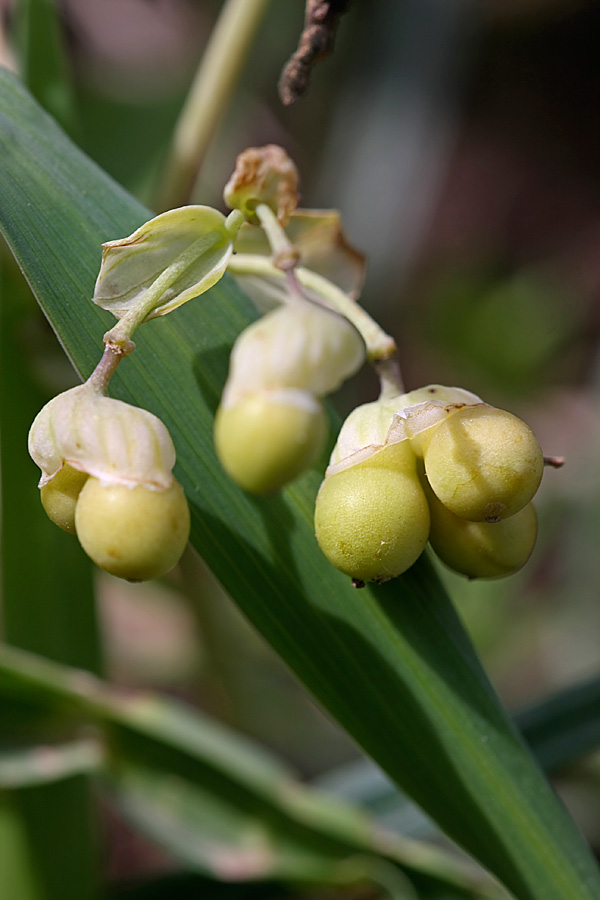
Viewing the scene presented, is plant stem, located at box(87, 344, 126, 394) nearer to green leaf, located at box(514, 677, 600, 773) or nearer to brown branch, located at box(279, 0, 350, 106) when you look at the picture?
brown branch, located at box(279, 0, 350, 106)

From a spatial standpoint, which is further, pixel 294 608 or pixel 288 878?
pixel 288 878

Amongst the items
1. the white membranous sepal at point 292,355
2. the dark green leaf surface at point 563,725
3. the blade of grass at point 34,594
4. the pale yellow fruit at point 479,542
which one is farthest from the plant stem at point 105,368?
the dark green leaf surface at point 563,725

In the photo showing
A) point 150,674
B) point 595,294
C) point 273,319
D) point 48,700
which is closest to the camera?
point 273,319

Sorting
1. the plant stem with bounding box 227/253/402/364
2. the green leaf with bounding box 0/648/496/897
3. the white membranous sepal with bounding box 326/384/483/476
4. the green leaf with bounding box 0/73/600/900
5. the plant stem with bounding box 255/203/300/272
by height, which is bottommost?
the green leaf with bounding box 0/648/496/897

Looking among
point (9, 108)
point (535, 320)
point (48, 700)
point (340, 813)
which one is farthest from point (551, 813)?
point (535, 320)

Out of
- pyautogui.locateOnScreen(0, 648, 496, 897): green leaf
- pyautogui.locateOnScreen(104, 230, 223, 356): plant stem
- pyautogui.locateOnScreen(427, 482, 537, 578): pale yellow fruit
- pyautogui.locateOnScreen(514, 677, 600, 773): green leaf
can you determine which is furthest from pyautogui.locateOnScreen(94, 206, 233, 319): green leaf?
pyautogui.locateOnScreen(514, 677, 600, 773): green leaf

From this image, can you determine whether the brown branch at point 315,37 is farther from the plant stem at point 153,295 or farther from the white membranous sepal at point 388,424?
the white membranous sepal at point 388,424

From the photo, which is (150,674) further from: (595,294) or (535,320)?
(595,294)
